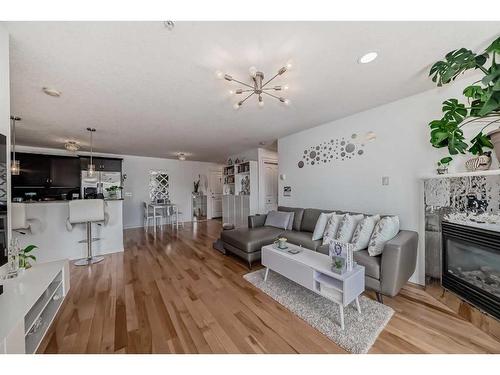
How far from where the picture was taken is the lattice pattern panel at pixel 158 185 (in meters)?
6.47

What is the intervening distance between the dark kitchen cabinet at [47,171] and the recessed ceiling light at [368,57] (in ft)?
21.3

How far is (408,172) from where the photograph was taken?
97.1 inches

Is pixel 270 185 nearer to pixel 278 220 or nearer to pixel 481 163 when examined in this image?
pixel 278 220

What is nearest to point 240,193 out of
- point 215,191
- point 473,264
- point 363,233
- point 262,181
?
point 262,181

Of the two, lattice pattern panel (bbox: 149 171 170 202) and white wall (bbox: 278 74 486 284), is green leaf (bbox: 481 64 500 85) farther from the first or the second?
lattice pattern panel (bbox: 149 171 170 202)

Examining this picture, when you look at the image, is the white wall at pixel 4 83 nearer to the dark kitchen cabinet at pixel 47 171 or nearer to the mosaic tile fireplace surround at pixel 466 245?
the mosaic tile fireplace surround at pixel 466 245

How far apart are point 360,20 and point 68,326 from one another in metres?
3.29

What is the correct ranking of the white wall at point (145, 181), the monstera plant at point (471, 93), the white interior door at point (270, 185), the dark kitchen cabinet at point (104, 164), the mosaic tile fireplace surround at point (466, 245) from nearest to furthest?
the monstera plant at point (471, 93), the mosaic tile fireplace surround at point (466, 245), the dark kitchen cabinet at point (104, 164), the white interior door at point (270, 185), the white wall at point (145, 181)

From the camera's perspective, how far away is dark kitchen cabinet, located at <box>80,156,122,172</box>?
5.07 metres

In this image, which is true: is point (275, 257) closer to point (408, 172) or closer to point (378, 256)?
point (378, 256)

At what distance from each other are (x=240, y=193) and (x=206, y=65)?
412 cm

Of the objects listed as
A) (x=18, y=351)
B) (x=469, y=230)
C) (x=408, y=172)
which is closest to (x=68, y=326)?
(x=18, y=351)

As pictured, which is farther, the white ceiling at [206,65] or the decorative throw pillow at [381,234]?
the decorative throw pillow at [381,234]

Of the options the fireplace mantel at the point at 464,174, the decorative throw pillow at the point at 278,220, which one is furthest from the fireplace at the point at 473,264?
the decorative throw pillow at the point at 278,220
